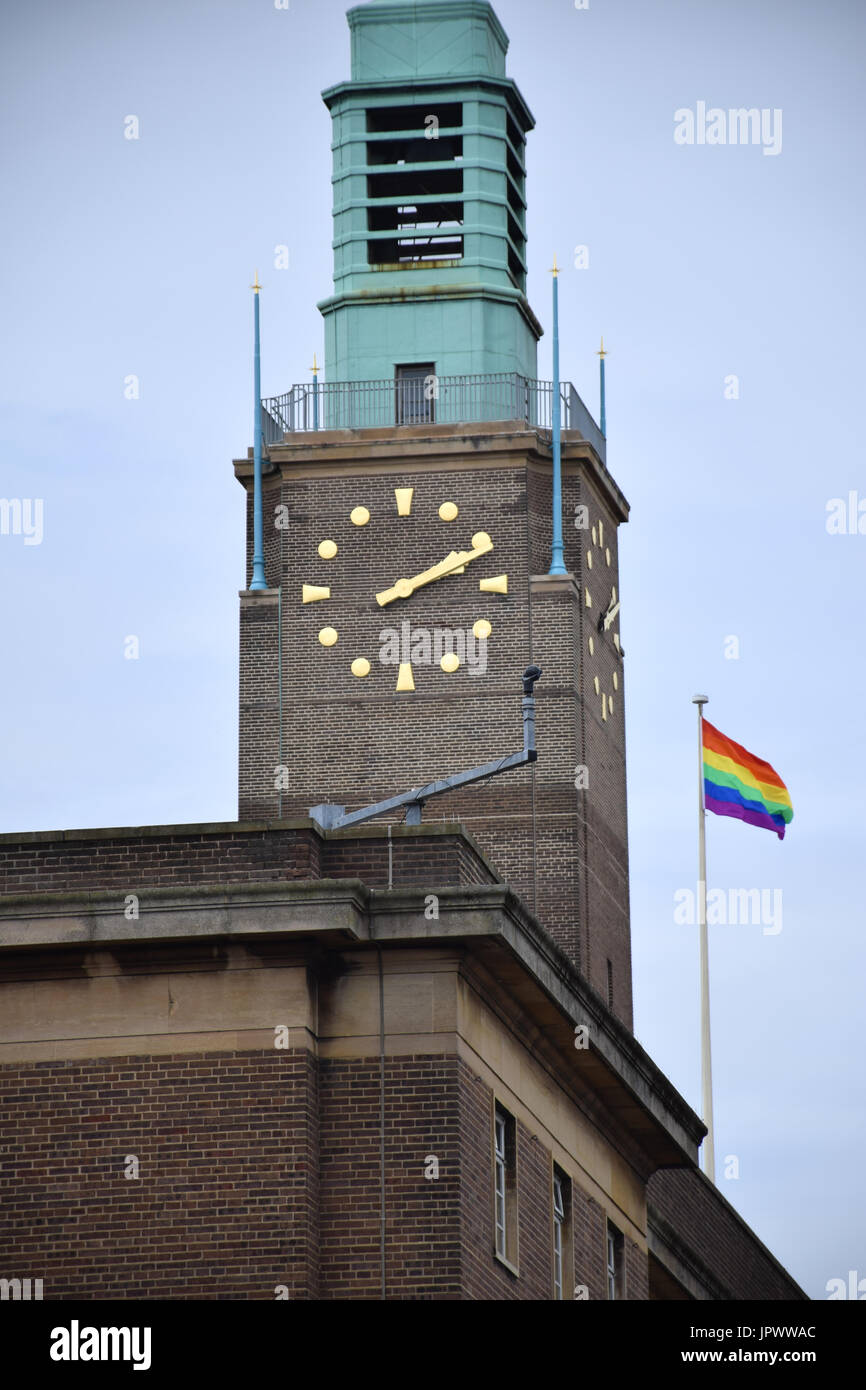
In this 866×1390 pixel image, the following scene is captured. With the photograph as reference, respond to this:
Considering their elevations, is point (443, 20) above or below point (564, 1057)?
above

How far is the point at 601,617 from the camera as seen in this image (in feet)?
209

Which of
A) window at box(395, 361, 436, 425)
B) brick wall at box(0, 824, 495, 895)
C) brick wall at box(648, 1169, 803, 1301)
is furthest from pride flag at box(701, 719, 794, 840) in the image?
brick wall at box(0, 824, 495, 895)

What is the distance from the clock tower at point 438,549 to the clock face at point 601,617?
9 centimetres

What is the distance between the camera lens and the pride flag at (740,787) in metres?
61.1

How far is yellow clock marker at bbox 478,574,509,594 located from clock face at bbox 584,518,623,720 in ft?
5.98

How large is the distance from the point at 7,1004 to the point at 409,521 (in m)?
33.5

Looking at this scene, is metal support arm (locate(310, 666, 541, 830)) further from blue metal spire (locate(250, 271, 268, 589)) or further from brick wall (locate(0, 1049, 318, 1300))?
blue metal spire (locate(250, 271, 268, 589))

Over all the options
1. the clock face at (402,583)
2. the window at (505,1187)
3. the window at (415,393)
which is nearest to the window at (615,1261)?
the window at (505,1187)

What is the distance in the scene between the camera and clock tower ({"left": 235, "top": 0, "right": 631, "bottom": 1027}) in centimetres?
6016

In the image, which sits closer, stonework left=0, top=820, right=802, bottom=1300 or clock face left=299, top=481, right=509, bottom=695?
stonework left=0, top=820, right=802, bottom=1300

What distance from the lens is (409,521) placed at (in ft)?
204
